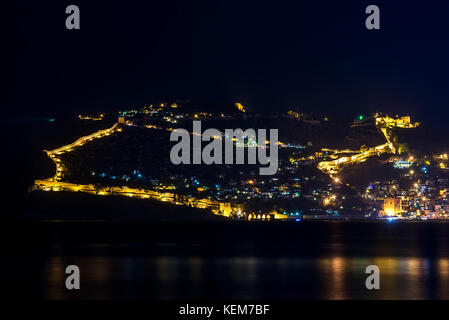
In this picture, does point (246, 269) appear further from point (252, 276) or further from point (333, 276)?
point (333, 276)

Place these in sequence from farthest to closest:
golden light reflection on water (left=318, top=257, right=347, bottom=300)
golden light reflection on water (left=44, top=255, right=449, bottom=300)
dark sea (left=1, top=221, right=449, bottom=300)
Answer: dark sea (left=1, top=221, right=449, bottom=300)
golden light reflection on water (left=44, top=255, right=449, bottom=300)
golden light reflection on water (left=318, top=257, right=347, bottom=300)

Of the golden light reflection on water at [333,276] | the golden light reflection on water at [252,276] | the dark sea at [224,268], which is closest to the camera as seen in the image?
the golden light reflection on water at [333,276]

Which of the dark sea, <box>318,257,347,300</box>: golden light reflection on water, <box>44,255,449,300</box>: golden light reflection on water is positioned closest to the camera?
<box>318,257,347,300</box>: golden light reflection on water

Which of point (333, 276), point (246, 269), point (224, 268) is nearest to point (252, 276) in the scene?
point (246, 269)

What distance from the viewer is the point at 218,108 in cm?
18038

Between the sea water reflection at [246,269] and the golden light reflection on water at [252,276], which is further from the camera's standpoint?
the sea water reflection at [246,269]

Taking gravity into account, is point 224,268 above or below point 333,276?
above

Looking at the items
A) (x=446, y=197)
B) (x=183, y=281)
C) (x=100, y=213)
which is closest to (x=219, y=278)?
(x=183, y=281)

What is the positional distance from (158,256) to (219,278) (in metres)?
13.6

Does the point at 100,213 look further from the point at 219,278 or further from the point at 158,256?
the point at 219,278

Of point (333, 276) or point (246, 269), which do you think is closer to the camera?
point (333, 276)

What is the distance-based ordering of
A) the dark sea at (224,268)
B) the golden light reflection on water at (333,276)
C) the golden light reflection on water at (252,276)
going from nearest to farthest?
the golden light reflection on water at (333,276) → the golden light reflection on water at (252,276) → the dark sea at (224,268)

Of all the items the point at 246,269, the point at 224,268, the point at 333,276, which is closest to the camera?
the point at 333,276
